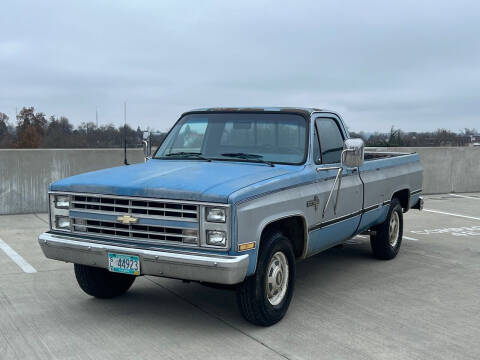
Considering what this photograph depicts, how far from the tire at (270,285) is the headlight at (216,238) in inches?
19.0

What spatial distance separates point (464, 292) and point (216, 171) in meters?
3.16

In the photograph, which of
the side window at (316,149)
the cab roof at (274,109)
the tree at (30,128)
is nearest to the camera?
the side window at (316,149)

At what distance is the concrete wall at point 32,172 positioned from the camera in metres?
11.3

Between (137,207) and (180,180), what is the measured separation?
1.39 ft

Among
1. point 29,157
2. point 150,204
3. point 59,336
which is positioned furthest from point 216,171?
point 29,157

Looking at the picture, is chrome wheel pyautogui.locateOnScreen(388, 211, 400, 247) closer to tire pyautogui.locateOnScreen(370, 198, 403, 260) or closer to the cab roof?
tire pyautogui.locateOnScreen(370, 198, 403, 260)

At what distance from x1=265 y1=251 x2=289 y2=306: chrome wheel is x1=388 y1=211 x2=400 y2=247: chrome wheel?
3.14m

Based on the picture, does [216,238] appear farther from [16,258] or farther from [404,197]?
[404,197]

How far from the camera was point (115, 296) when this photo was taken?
595 cm

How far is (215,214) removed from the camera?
455 cm

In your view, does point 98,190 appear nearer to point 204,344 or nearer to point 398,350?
point 204,344

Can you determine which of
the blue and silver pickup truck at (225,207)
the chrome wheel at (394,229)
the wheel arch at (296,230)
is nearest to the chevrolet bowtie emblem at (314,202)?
the blue and silver pickup truck at (225,207)

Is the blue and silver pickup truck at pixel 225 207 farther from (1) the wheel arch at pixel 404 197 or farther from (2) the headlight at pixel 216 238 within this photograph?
(1) the wheel arch at pixel 404 197

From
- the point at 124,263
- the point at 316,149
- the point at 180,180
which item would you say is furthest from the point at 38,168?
the point at 180,180
